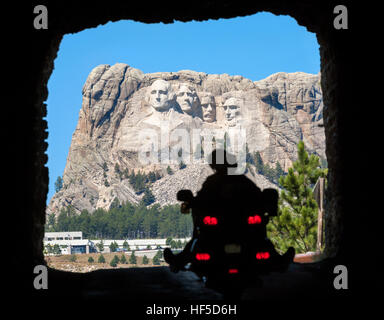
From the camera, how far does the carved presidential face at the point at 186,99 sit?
14925 cm

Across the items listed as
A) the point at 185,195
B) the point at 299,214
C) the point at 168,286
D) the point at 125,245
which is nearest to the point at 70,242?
the point at 125,245

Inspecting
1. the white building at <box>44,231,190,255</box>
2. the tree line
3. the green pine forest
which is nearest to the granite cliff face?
the green pine forest

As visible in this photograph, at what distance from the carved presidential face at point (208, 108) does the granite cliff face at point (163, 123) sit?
29cm

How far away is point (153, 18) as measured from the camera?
6.68 m

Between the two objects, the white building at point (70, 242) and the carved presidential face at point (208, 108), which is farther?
the carved presidential face at point (208, 108)

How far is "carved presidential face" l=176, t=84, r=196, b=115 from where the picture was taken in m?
149

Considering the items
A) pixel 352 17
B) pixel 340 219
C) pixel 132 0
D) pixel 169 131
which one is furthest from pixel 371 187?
pixel 169 131

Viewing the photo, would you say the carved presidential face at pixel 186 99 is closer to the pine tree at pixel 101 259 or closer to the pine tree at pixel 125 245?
the pine tree at pixel 125 245

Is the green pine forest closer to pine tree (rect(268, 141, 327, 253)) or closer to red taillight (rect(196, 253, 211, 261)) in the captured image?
pine tree (rect(268, 141, 327, 253))

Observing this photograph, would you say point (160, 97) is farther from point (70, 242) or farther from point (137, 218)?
point (70, 242)

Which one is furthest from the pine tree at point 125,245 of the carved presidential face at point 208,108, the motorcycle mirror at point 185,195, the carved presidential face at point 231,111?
the motorcycle mirror at point 185,195

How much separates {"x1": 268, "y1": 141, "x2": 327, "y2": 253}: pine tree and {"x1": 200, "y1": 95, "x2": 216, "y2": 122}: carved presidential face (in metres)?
128

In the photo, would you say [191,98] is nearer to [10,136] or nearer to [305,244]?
[305,244]
